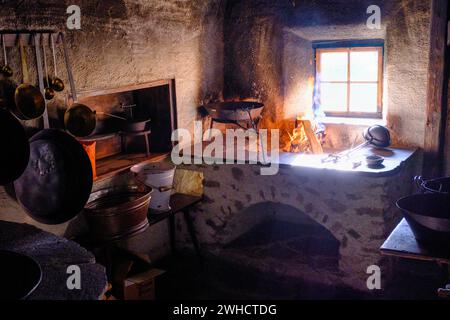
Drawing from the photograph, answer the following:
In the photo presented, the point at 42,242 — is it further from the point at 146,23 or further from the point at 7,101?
the point at 146,23

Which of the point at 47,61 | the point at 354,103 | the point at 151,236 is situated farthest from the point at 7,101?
the point at 354,103

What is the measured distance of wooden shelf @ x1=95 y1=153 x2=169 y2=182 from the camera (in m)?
4.91

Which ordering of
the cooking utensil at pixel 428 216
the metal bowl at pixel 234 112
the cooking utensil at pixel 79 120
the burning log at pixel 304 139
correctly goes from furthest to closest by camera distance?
1. the burning log at pixel 304 139
2. the metal bowl at pixel 234 112
3. the cooking utensil at pixel 79 120
4. the cooking utensil at pixel 428 216

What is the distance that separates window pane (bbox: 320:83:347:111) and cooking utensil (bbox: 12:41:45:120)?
3.08 meters

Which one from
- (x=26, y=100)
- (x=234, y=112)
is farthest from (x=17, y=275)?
(x=234, y=112)

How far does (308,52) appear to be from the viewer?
232 inches

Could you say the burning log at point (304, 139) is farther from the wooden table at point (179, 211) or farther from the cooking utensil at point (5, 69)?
the cooking utensil at point (5, 69)

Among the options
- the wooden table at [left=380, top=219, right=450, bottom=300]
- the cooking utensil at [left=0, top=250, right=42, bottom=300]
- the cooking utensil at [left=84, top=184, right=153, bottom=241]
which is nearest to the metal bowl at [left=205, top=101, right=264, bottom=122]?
the cooking utensil at [left=84, top=184, right=153, bottom=241]

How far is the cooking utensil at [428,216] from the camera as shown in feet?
9.57

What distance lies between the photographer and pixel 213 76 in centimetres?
600

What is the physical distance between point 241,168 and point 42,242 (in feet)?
7.97

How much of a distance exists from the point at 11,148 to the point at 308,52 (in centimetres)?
340

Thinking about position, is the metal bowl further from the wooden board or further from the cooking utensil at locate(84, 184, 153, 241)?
the wooden board

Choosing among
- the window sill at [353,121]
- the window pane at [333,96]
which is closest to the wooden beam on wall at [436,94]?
the window sill at [353,121]
